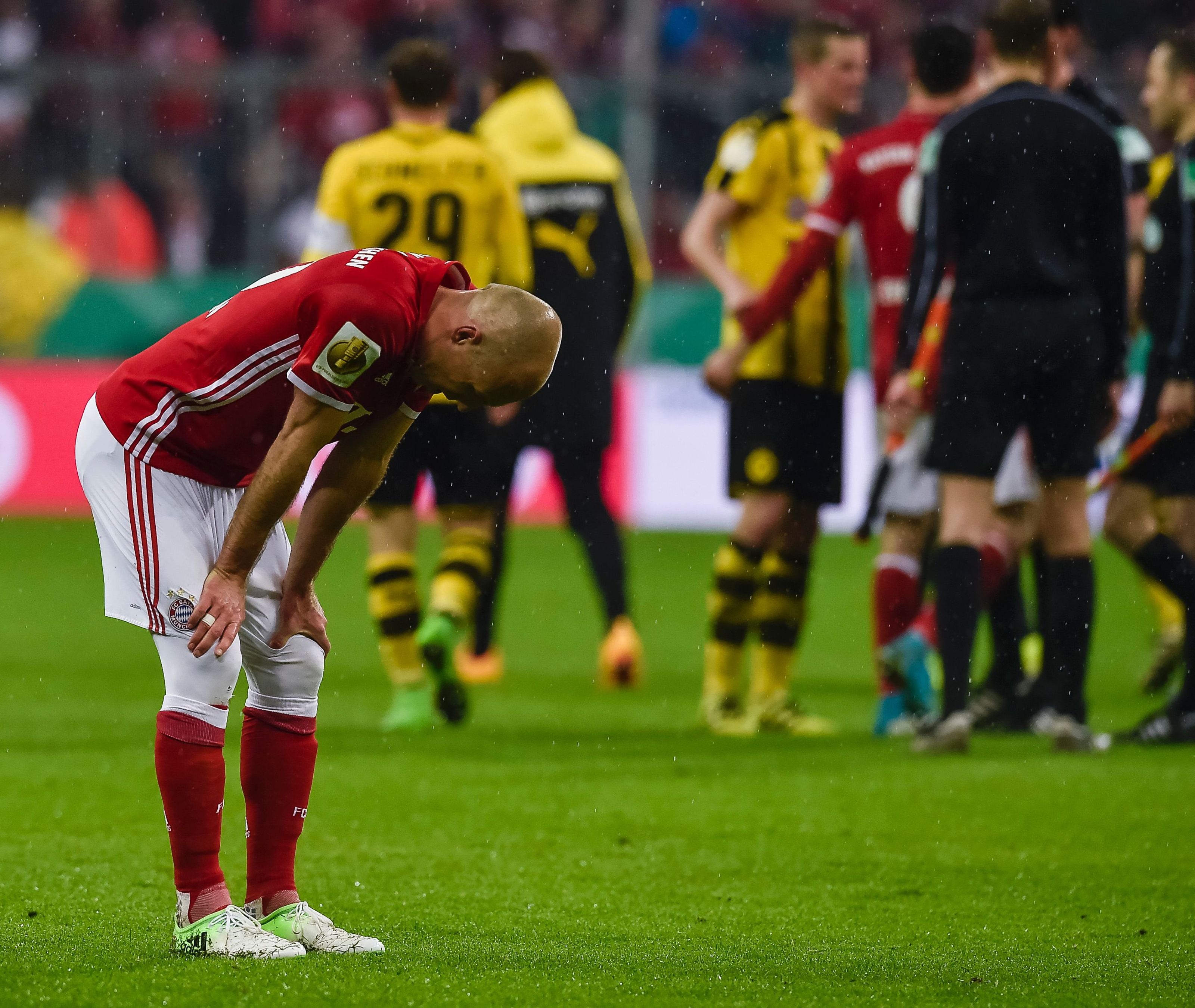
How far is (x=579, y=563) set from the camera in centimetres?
1188

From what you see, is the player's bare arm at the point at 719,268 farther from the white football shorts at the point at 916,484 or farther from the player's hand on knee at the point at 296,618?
the player's hand on knee at the point at 296,618

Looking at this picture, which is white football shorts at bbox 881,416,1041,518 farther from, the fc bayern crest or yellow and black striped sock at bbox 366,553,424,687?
the fc bayern crest

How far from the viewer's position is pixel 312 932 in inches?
138

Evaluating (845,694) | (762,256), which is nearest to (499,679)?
(845,694)

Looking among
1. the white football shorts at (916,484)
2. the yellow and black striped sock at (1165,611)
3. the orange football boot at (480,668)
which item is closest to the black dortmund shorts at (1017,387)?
the white football shorts at (916,484)

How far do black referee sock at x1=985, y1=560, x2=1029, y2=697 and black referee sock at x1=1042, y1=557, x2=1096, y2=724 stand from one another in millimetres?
721

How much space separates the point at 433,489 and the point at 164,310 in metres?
8.09

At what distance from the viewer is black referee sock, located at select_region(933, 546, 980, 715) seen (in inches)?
227

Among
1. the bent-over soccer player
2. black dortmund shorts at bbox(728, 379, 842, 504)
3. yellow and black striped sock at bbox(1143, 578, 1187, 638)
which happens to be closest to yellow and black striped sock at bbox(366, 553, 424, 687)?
black dortmund shorts at bbox(728, 379, 842, 504)

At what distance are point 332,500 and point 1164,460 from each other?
161 inches

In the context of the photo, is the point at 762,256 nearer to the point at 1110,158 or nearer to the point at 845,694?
the point at 1110,158

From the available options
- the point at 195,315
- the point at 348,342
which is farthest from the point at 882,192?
the point at 195,315

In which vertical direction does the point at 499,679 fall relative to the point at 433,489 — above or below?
below

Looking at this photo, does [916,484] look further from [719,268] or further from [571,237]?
[571,237]
